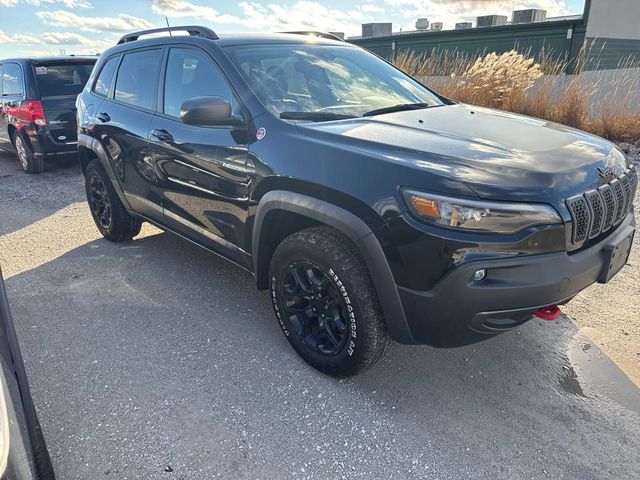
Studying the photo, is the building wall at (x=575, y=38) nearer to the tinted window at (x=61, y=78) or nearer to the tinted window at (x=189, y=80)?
the tinted window at (x=189, y=80)

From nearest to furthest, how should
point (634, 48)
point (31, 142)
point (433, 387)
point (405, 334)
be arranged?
point (405, 334)
point (433, 387)
point (31, 142)
point (634, 48)

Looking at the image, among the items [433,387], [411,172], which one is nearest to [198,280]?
[433,387]

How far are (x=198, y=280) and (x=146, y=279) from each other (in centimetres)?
45

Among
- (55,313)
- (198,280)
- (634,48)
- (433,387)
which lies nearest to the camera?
(433,387)

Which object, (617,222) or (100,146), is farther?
(100,146)

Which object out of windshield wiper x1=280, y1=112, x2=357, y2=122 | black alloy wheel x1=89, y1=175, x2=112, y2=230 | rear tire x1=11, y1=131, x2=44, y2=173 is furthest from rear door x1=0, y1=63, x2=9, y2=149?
windshield wiper x1=280, y1=112, x2=357, y2=122

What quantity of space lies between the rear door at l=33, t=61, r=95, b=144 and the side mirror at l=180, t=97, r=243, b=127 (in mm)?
5919

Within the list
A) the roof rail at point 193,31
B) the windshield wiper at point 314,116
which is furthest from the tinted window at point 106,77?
the windshield wiper at point 314,116

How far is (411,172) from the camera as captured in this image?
213 cm

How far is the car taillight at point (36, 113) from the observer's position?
7.49m

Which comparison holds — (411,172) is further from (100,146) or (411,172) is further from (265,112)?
(100,146)

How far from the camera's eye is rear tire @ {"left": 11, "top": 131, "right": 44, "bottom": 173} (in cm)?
802

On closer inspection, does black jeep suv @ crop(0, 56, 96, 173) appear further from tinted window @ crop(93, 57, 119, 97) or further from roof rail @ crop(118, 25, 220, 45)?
roof rail @ crop(118, 25, 220, 45)

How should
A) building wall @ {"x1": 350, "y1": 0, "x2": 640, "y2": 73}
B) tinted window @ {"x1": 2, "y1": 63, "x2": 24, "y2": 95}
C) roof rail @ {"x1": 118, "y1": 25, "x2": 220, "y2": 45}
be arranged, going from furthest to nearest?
building wall @ {"x1": 350, "y1": 0, "x2": 640, "y2": 73} < tinted window @ {"x1": 2, "y1": 63, "x2": 24, "y2": 95} < roof rail @ {"x1": 118, "y1": 25, "x2": 220, "y2": 45}
